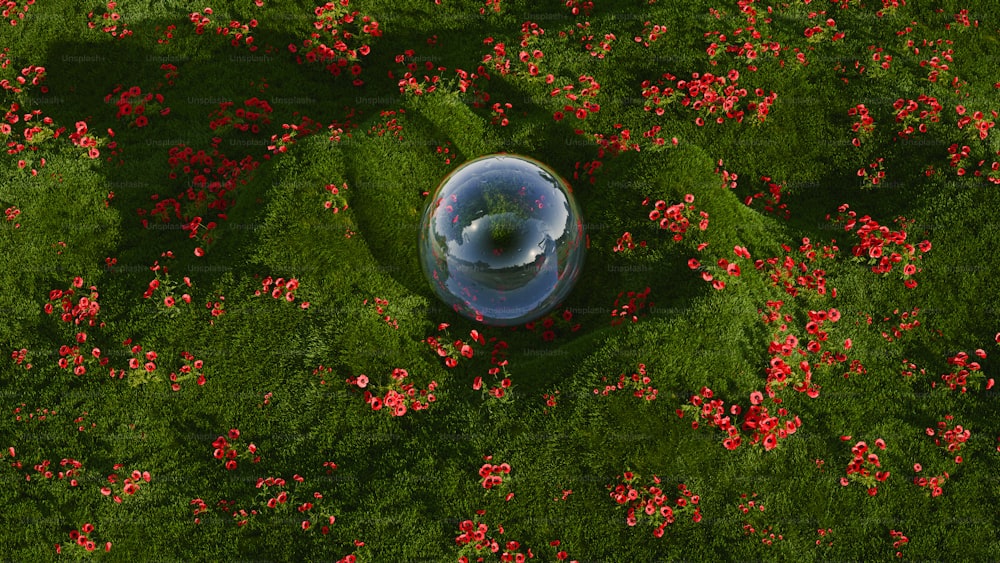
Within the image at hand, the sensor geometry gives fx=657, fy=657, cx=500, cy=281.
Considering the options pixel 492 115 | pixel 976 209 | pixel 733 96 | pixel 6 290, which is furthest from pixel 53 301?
pixel 976 209

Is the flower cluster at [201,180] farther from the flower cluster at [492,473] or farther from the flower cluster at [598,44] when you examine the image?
the flower cluster at [598,44]

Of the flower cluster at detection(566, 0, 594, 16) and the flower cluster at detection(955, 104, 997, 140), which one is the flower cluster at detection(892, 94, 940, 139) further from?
the flower cluster at detection(566, 0, 594, 16)

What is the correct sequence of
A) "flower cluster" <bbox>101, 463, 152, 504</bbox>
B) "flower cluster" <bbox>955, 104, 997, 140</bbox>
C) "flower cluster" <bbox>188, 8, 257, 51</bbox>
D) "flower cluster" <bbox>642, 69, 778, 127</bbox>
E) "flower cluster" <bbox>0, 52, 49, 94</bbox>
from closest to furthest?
"flower cluster" <bbox>101, 463, 152, 504</bbox> → "flower cluster" <bbox>955, 104, 997, 140</bbox> → "flower cluster" <bbox>642, 69, 778, 127</bbox> → "flower cluster" <bbox>0, 52, 49, 94</bbox> → "flower cluster" <bbox>188, 8, 257, 51</bbox>

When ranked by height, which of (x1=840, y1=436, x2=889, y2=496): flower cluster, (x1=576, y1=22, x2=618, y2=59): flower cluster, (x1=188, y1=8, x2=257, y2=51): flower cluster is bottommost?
(x1=840, y1=436, x2=889, y2=496): flower cluster

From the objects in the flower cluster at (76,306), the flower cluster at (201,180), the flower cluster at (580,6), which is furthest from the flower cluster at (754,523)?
the flower cluster at (580,6)

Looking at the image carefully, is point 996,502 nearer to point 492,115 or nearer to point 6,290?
point 492,115

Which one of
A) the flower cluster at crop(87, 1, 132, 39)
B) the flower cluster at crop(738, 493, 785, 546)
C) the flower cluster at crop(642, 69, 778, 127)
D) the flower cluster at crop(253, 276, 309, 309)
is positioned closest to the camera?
the flower cluster at crop(738, 493, 785, 546)

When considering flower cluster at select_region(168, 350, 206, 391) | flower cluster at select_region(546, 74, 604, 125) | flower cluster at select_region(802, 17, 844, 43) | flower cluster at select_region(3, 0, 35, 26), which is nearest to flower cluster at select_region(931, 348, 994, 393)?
flower cluster at select_region(802, 17, 844, 43)
